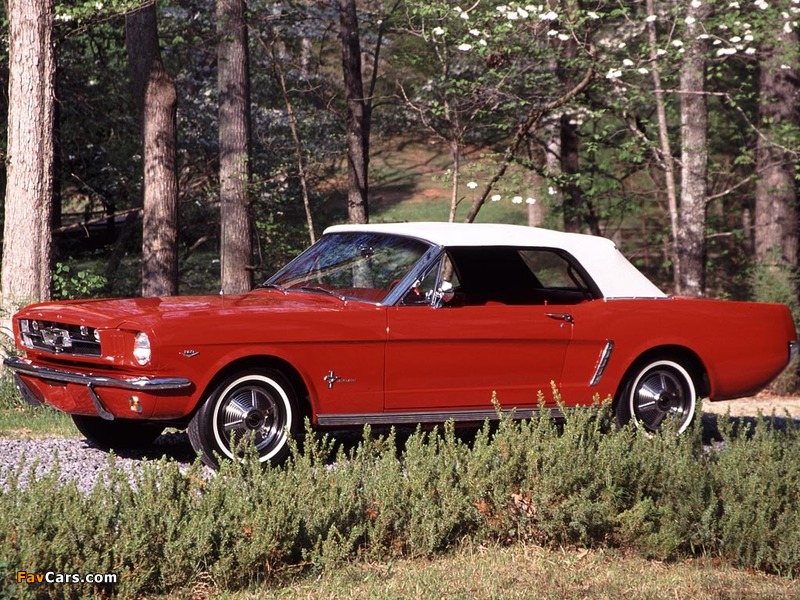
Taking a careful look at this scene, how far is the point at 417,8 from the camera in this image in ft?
54.7

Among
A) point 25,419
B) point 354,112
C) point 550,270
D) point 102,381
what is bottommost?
point 25,419

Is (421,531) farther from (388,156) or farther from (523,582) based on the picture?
(388,156)

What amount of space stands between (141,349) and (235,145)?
1135 cm

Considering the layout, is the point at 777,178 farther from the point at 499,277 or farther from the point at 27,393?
the point at 27,393

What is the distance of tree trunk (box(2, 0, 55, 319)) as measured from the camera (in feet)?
41.5

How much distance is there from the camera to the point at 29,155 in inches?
500

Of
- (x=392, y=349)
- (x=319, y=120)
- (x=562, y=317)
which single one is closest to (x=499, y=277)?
(x=562, y=317)

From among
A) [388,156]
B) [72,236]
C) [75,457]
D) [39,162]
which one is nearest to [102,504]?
[75,457]

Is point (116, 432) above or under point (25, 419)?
above

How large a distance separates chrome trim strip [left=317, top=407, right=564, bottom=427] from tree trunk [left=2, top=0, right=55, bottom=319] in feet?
20.4

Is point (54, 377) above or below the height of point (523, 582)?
above

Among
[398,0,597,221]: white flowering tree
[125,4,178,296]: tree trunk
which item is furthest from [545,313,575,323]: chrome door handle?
[125,4,178,296]: tree trunk

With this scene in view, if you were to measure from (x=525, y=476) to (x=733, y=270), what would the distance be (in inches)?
815

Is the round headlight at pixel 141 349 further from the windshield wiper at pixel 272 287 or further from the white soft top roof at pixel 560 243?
the white soft top roof at pixel 560 243
